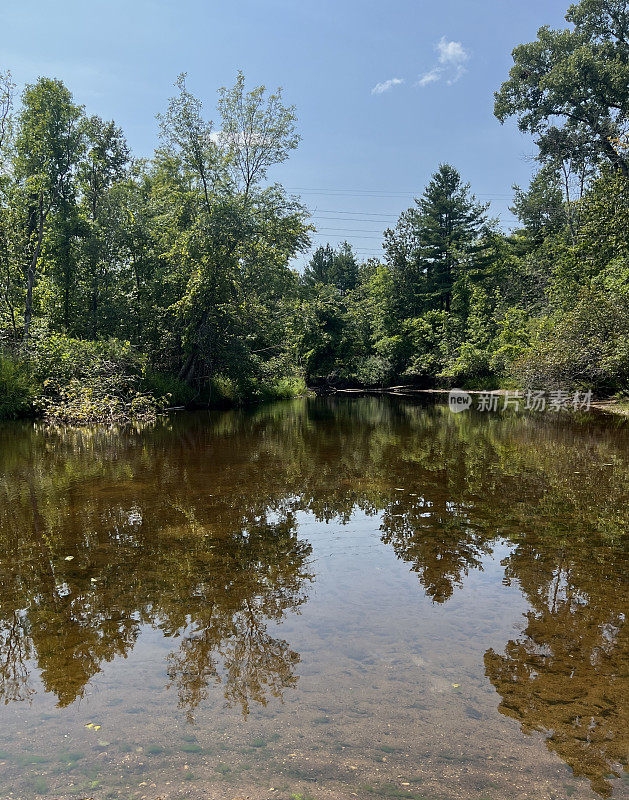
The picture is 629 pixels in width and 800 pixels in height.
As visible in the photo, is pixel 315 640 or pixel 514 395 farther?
pixel 514 395

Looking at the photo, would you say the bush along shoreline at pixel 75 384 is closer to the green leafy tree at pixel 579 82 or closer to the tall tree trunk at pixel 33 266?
the tall tree trunk at pixel 33 266

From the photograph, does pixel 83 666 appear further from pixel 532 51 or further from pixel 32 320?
pixel 532 51

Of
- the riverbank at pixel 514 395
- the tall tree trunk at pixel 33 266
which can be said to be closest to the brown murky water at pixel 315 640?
the riverbank at pixel 514 395

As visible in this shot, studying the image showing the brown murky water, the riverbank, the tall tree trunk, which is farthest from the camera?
the tall tree trunk

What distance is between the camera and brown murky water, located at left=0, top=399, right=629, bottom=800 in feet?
8.34

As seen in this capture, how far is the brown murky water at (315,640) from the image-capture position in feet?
8.34

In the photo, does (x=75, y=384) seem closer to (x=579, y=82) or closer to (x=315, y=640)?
(x=315, y=640)

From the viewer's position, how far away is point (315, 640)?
3773mm

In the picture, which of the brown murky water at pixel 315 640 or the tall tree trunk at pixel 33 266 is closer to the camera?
the brown murky water at pixel 315 640

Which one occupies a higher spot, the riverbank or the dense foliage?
the dense foliage

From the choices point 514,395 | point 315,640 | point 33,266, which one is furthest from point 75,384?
point 514,395

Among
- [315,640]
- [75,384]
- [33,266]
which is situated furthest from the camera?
[33,266]

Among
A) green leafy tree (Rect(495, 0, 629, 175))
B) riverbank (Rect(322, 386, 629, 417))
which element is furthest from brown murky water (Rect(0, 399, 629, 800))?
green leafy tree (Rect(495, 0, 629, 175))

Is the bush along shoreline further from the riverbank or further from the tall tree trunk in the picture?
the riverbank
